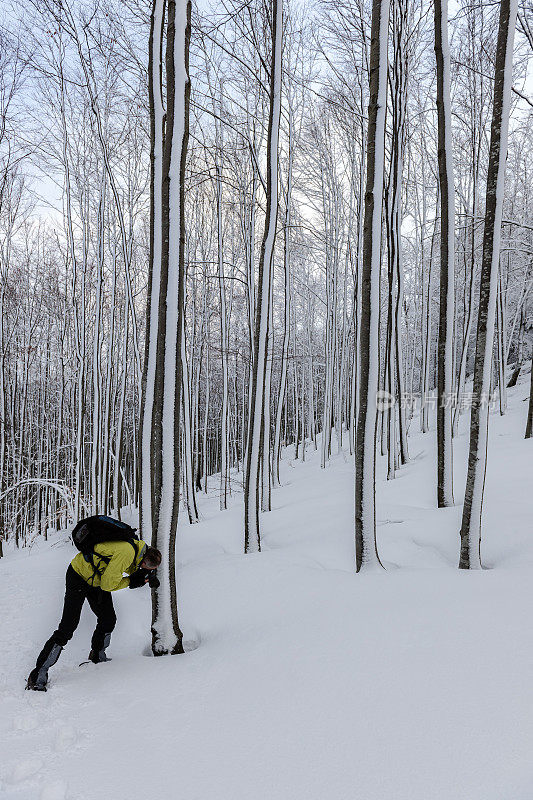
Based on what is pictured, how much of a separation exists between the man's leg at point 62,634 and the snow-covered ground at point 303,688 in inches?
4.3

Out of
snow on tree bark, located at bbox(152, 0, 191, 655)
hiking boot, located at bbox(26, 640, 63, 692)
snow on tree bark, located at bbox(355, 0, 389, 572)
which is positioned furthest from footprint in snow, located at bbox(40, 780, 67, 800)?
snow on tree bark, located at bbox(355, 0, 389, 572)

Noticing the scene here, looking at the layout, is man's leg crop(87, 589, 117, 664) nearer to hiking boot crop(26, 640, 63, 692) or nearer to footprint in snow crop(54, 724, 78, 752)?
hiking boot crop(26, 640, 63, 692)

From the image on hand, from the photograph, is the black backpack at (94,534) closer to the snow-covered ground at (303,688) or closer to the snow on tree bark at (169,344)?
the snow on tree bark at (169,344)

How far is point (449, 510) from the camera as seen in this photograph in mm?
5012

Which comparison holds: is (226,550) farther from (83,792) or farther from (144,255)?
(144,255)

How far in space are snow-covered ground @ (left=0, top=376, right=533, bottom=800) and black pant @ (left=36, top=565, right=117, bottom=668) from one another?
216 millimetres

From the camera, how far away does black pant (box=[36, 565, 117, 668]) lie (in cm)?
299

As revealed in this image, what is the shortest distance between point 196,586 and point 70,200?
7566mm

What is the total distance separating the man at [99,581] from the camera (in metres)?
3.03

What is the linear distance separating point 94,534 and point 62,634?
66 centimetres

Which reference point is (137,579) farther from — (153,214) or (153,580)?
(153,214)

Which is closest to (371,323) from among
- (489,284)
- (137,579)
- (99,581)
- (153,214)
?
(489,284)

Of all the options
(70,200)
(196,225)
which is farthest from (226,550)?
(196,225)

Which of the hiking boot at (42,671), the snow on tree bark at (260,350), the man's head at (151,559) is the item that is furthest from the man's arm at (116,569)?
the snow on tree bark at (260,350)
